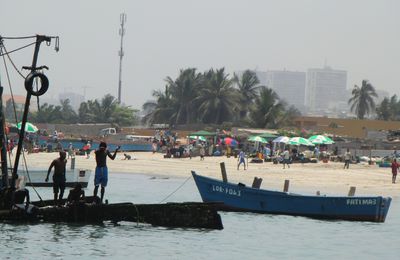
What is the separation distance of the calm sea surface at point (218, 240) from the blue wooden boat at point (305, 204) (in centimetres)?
26

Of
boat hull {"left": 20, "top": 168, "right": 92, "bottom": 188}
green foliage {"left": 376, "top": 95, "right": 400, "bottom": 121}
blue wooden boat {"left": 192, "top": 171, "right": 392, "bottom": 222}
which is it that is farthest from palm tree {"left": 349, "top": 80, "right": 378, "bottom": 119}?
blue wooden boat {"left": 192, "top": 171, "right": 392, "bottom": 222}

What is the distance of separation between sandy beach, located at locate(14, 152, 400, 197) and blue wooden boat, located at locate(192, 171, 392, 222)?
41.9 ft

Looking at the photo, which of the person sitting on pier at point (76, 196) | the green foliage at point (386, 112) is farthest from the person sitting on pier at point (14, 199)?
the green foliage at point (386, 112)

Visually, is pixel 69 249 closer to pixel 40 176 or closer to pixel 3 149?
pixel 3 149

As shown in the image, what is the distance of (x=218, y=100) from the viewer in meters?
94.4

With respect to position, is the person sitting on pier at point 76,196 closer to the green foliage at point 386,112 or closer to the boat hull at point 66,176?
the boat hull at point 66,176

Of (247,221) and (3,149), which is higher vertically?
(3,149)

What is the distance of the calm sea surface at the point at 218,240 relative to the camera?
24859mm

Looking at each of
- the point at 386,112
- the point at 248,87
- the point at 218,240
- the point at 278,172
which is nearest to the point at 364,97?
the point at 386,112

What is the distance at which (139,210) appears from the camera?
26453 millimetres

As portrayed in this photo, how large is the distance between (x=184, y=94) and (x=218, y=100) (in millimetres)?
5469

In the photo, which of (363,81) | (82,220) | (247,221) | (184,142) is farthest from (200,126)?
(82,220)

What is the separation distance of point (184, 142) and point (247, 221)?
2039 inches

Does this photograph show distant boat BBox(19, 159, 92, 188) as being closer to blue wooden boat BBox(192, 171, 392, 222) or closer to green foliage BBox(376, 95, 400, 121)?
blue wooden boat BBox(192, 171, 392, 222)
